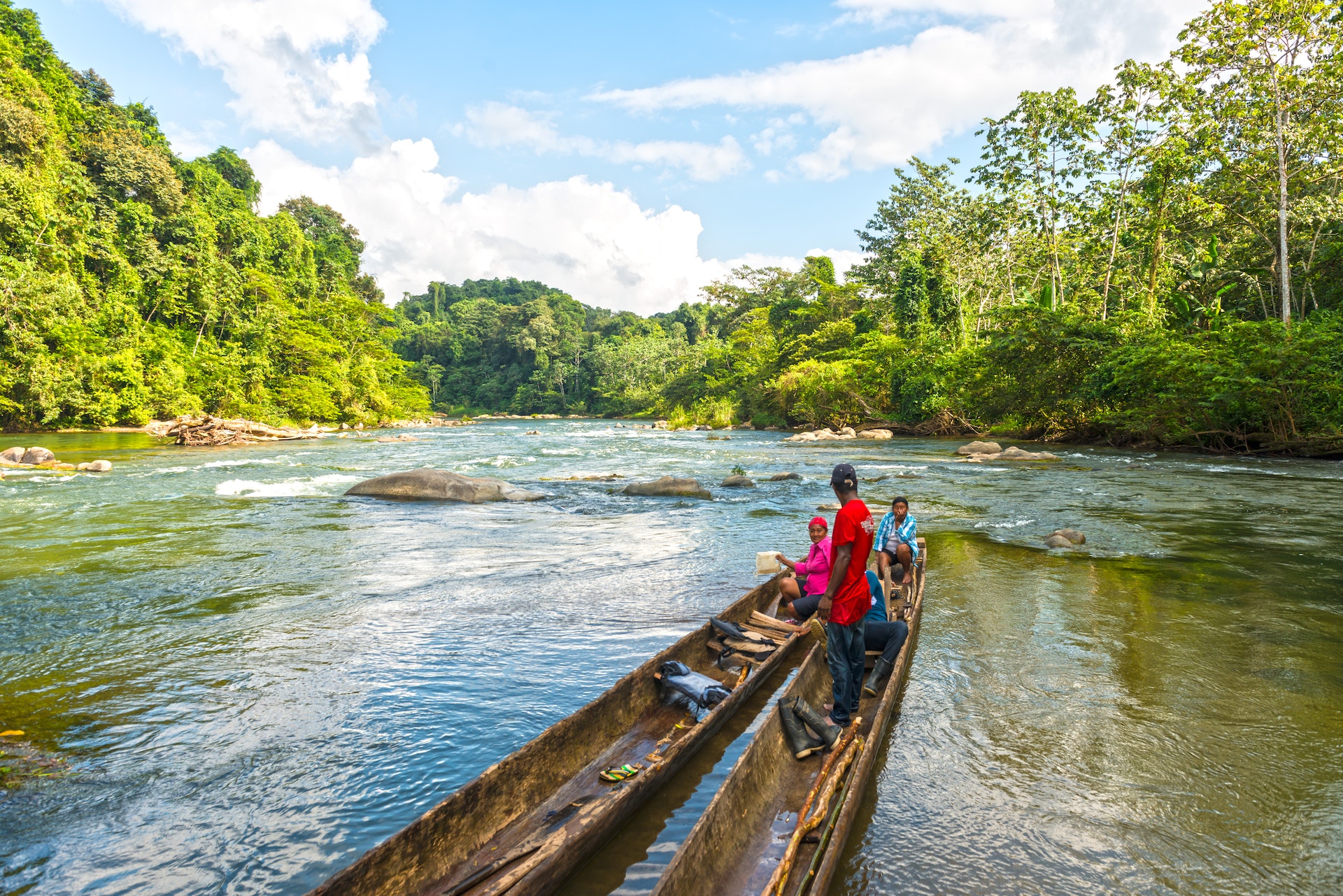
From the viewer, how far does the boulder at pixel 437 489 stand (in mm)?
A: 15812

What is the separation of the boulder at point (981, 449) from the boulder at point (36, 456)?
30.1 metres

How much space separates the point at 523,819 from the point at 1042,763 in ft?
10.6

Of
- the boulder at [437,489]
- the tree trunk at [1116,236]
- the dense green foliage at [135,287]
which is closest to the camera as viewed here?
the boulder at [437,489]

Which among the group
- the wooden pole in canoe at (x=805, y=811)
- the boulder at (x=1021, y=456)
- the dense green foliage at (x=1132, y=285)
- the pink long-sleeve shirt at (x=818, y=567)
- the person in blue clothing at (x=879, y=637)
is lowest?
the wooden pole in canoe at (x=805, y=811)

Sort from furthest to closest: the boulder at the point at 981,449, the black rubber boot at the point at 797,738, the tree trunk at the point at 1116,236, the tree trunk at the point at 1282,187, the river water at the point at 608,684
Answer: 1. the tree trunk at the point at 1116,236
2. the boulder at the point at 981,449
3. the tree trunk at the point at 1282,187
4. the black rubber boot at the point at 797,738
5. the river water at the point at 608,684

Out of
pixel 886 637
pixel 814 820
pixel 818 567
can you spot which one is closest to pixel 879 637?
pixel 886 637

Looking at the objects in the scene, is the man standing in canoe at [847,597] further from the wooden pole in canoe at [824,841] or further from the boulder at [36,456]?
the boulder at [36,456]

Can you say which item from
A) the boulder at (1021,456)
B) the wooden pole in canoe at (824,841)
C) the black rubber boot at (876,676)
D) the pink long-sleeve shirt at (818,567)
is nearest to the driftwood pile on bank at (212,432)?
the pink long-sleeve shirt at (818,567)

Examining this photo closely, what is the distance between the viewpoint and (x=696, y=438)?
1633 inches

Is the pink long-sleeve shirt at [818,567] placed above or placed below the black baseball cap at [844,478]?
below

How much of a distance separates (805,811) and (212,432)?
1355 inches

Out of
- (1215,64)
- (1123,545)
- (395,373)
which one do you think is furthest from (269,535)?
(395,373)

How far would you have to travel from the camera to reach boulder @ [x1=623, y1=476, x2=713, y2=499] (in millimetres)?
16812

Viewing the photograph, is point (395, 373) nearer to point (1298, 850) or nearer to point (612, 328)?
point (612, 328)
